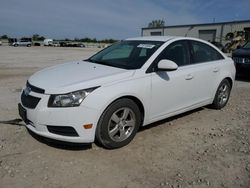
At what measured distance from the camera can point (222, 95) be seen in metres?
6.09

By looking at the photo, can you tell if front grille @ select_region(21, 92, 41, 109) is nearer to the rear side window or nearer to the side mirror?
the side mirror

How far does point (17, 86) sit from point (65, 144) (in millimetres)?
5181

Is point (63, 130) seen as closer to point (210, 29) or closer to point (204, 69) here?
point (204, 69)

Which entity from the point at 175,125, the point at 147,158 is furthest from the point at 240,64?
the point at 147,158

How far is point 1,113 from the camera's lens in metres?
5.51

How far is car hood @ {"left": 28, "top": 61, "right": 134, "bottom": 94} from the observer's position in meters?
3.63

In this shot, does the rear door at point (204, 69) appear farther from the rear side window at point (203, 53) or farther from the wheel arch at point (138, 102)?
the wheel arch at point (138, 102)

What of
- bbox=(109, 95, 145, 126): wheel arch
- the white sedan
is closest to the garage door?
the white sedan

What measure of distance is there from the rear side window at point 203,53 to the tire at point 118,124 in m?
1.79

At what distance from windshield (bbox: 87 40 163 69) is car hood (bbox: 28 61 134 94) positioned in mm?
264

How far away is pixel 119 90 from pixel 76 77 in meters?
0.64

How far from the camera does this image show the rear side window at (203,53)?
5.25m

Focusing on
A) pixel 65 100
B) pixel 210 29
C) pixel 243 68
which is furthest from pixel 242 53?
pixel 210 29

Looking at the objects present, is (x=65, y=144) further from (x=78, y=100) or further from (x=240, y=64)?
(x=240, y=64)
